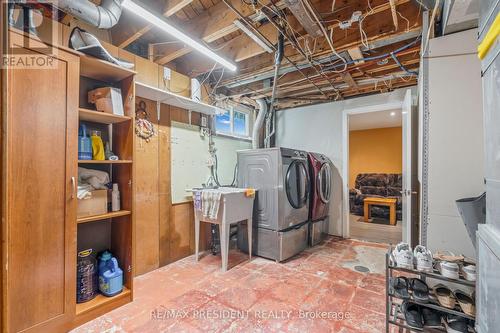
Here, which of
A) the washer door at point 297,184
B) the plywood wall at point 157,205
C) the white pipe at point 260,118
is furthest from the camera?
the white pipe at point 260,118

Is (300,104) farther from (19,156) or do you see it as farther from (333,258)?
(19,156)

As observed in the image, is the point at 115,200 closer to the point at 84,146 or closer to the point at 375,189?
the point at 84,146

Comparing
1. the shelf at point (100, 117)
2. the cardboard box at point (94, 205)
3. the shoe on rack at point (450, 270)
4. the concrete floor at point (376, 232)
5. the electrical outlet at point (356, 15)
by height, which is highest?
the electrical outlet at point (356, 15)

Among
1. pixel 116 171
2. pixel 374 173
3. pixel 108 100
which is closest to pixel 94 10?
pixel 108 100

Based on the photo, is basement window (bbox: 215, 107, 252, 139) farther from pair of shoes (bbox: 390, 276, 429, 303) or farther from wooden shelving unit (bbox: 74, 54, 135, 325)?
pair of shoes (bbox: 390, 276, 429, 303)

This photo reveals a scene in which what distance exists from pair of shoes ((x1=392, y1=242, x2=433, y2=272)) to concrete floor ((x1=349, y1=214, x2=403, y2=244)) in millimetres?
2623

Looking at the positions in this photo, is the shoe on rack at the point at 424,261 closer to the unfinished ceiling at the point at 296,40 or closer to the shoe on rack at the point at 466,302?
the shoe on rack at the point at 466,302

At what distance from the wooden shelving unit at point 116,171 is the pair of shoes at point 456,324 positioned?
2383 mm

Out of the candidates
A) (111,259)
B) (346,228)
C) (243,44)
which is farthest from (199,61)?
(346,228)

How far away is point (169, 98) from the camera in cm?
277

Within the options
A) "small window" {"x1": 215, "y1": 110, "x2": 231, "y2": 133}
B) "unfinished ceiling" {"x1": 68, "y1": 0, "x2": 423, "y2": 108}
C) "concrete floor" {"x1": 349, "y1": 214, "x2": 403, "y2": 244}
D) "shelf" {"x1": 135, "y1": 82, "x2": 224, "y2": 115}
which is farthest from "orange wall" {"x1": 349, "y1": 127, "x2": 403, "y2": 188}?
"shelf" {"x1": 135, "y1": 82, "x2": 224, "y2": 115}

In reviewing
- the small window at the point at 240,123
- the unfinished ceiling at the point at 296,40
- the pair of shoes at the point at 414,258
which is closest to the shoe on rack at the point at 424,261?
the pair of shoes at the point at 414,258

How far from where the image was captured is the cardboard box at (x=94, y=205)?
183cm

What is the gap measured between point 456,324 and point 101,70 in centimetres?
315
